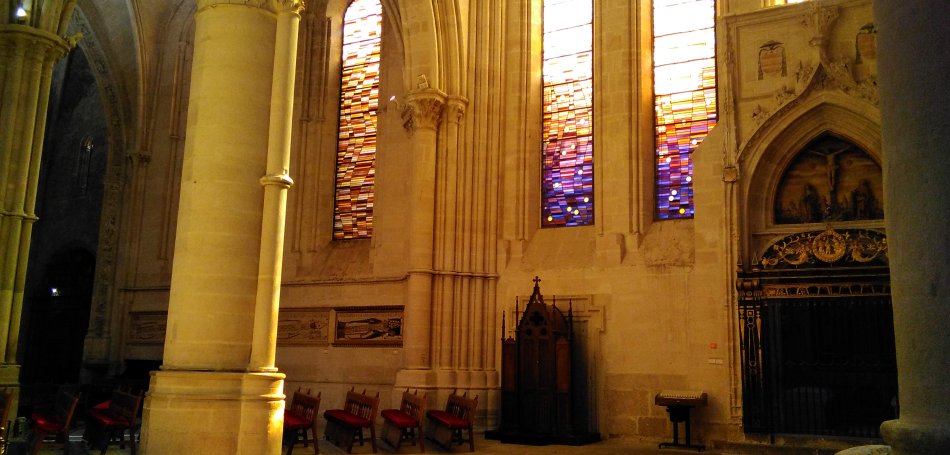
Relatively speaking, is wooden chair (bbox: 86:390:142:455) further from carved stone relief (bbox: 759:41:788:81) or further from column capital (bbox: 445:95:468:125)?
carved stone relief (bbox: 759:41:788:81)

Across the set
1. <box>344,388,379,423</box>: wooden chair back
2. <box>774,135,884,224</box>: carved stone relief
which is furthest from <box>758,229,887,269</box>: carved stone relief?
<box>344,388,379,423</box>: wooden chair back

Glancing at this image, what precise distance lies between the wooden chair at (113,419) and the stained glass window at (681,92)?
8.69 m

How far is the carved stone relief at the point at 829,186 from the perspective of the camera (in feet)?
39.5

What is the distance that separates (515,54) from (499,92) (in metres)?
0.80

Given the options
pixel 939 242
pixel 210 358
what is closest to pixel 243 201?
pixel 210 358

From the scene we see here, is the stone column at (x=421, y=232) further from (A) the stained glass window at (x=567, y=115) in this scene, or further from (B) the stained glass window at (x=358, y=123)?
(B) the stained glass window at (x=358, y=123)

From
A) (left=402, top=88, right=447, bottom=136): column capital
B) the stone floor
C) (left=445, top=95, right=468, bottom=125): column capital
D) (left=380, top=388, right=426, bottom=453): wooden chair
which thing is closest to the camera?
the stone floor

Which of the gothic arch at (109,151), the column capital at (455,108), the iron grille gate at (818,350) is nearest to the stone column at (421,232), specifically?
the column capital at (455,108)

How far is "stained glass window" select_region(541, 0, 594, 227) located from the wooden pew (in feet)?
17.1

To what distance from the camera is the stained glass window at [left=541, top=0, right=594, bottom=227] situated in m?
15.2

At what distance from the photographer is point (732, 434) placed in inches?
472

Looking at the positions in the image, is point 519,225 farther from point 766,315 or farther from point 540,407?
point 766,315

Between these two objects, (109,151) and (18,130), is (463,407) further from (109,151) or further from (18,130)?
(109,151)

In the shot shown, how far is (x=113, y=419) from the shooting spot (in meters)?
9.67
